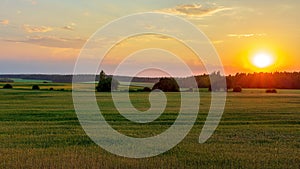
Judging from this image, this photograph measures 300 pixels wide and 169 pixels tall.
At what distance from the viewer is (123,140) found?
59.5 ft

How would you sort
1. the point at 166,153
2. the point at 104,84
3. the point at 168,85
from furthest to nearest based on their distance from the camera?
1. the point at 104,84
2. the point at 168,85
3. the point at 166,153

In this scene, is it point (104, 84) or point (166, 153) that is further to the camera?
point (104, 84)

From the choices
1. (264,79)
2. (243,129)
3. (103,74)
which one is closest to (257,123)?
(243,129)

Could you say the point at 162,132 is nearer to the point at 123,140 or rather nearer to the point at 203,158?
the point at 123,140

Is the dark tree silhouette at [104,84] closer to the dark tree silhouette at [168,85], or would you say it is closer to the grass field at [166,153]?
the dark tree silhouette at [168,85]

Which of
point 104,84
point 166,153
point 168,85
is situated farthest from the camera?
point 104,84

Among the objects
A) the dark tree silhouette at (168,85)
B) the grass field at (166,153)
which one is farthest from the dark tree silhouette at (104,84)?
the grass field at (166,153)

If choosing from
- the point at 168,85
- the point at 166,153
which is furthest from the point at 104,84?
the point at 166,153

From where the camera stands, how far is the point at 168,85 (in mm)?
85625

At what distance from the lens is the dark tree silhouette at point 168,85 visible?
85.9 m

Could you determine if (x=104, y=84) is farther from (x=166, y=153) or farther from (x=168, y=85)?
(x=166, y=153)

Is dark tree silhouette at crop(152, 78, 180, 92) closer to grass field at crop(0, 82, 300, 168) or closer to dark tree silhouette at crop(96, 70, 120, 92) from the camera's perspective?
dark tree silhouette at crop(96, 70, 120, 92)

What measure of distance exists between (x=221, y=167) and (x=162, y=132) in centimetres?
837

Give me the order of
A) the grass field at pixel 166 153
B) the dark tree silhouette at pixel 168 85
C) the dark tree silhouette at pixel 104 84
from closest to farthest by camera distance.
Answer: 1. the grass field at pixel 166 153
2. the dark tree silhouette at pixel 168 85
3. the dark tree silhouette at pixel 104 84
